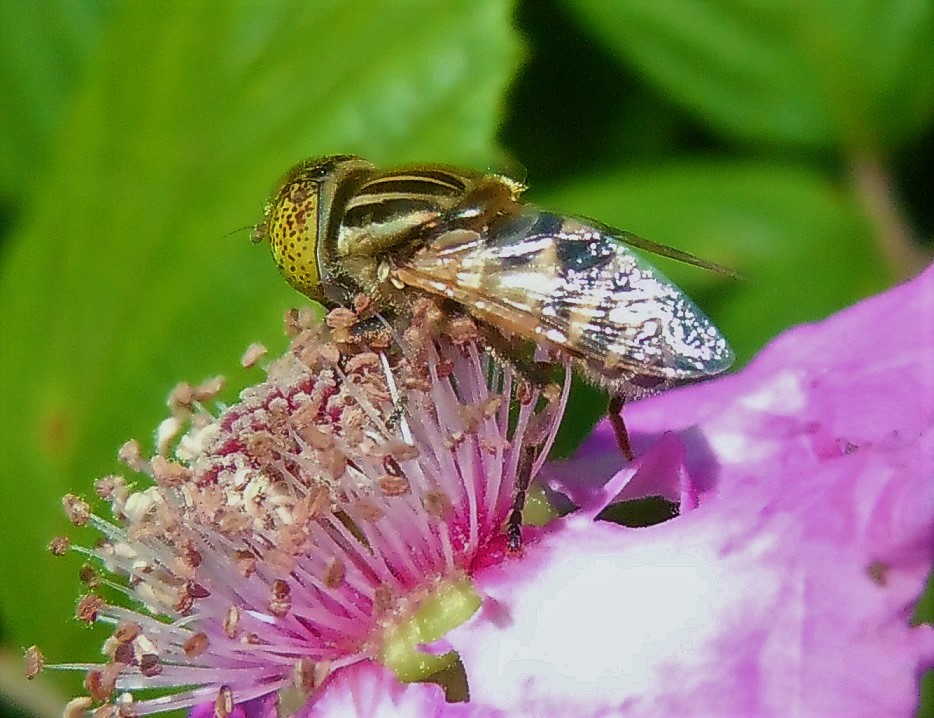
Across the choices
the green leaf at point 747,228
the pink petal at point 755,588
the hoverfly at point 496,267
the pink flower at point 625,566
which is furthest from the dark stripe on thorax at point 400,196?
the green leaf at point 747,228

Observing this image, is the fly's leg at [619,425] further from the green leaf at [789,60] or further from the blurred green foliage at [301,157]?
the green leaf at [789,60]

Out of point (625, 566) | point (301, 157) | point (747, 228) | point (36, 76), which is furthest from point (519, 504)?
point (36, 76)

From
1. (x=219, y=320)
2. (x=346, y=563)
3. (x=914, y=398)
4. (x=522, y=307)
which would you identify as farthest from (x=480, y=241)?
(x=219, y=320)

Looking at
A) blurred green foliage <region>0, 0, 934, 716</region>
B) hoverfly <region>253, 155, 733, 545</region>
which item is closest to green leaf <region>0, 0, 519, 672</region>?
blurred green foliage <region>0, 0, 934, 716</region>

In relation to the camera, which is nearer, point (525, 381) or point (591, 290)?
point (591, 290)

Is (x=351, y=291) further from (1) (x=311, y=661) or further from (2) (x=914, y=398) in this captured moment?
(2) (x=914, y=398)
